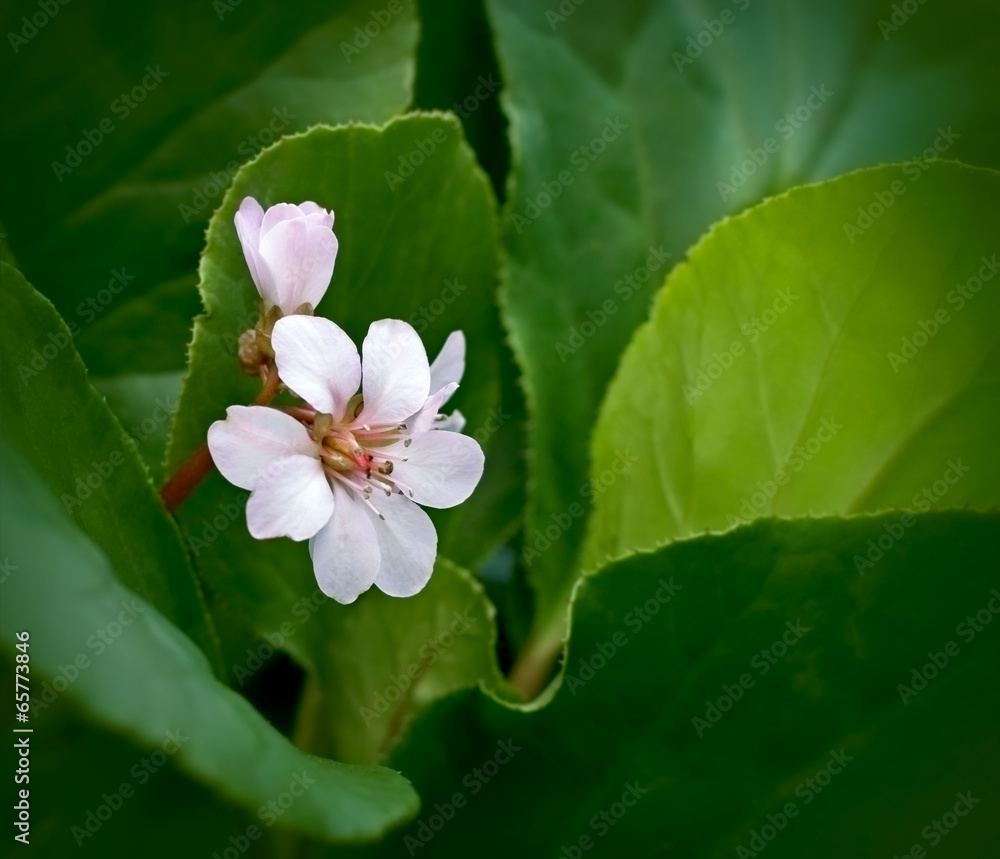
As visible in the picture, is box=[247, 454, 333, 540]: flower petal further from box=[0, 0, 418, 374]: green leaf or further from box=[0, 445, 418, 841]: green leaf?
box=[0, 0, 418, 374]: green leaf

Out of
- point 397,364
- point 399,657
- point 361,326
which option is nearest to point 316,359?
point 397,364

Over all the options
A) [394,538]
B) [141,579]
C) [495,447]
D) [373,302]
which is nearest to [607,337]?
[495,447]

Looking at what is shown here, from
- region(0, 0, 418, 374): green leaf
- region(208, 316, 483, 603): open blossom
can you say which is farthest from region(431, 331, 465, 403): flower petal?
region(0, 0, 418, 374): green leaf

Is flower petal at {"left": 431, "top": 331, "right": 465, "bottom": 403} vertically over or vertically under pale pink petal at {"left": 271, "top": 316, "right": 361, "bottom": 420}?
under

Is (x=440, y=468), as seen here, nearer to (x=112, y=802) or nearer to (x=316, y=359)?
(x=316, y=359)

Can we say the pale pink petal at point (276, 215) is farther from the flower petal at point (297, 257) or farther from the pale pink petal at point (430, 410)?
the pale pink petal at point (430, 410)

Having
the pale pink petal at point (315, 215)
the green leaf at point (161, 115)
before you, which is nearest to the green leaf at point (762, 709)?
the pale pink petal at point (315, 215)

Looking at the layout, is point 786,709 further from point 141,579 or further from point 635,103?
point 635,103
